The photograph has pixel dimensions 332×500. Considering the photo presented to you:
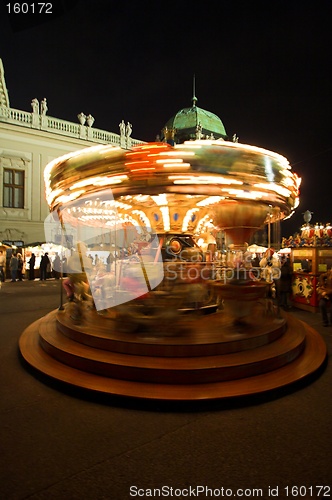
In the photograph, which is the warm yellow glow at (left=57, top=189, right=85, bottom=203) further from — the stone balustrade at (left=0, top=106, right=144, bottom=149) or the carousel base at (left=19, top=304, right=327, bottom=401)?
the stone balustrade at (left=0, top=106, right=144, bottom=149)

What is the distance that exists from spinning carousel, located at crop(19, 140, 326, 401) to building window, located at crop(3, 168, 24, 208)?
53.2ft

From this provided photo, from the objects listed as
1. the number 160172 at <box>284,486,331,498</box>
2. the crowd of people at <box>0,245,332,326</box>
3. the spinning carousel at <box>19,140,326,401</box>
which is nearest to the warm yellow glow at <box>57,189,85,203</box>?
the spinning carousel at <box>19,140,326,401</box>

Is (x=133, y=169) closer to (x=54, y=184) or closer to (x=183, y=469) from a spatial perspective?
(x=54, y=184)

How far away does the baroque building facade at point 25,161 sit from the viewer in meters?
→ 20.3

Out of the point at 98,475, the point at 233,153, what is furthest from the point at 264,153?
the point at 98,475

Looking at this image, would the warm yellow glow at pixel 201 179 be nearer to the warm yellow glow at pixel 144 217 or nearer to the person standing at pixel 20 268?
the warm yellow glow at pixel 144 217

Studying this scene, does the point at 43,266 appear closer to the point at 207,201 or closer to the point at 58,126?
the point at 58,126

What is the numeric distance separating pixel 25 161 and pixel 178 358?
20734 millimetres

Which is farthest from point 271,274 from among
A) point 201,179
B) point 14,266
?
point 14,266

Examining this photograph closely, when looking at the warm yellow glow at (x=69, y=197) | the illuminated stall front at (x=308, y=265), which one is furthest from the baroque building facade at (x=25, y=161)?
the illuminated stall front at (x=308, y=265)

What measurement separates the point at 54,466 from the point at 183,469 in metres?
0.93

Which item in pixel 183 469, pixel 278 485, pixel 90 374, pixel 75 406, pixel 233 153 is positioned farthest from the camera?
pixel 233 153

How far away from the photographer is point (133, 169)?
14.7ft

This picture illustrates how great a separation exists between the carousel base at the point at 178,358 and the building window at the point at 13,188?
59.1 feet
